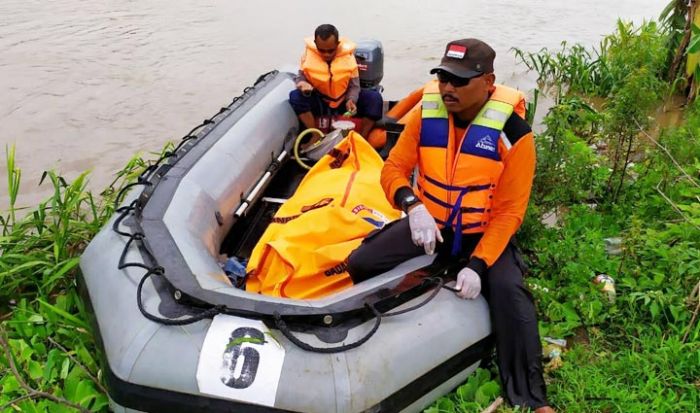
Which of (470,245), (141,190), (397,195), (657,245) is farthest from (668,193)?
(141,190)

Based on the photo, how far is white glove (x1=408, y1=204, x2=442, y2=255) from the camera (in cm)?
220

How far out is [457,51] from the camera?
2.08 m

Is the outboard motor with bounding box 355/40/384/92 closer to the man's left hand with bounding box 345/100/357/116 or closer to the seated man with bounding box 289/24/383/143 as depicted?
the seated man with bounding box 289/24/383/143

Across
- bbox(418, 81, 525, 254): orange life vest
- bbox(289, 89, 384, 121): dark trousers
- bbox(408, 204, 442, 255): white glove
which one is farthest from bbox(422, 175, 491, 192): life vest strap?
bbox(289, 89, 384, 121): dark trousers

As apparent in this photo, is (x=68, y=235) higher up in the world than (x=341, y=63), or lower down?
lower down

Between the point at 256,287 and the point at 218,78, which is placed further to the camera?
the point at 218,78

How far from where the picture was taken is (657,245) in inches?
116

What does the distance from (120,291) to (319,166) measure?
4.28ft

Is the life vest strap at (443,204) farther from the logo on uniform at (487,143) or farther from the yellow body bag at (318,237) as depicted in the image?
the yellow body bag at (318,237)

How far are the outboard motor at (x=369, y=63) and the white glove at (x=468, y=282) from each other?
2.62 meters

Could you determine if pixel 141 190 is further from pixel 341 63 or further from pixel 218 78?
pixel 218 78

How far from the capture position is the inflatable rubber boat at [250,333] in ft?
6.24

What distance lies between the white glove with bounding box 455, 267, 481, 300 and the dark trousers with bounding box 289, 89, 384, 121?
2120 millimetres

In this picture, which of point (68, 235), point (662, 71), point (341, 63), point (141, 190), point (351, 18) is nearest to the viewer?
point (141, 190)
